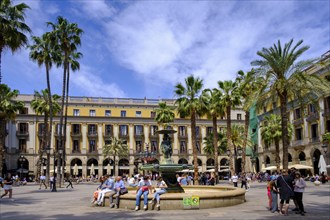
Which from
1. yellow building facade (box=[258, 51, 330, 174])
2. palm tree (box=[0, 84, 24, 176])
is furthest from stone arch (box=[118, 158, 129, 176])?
yellow building facade (box=[258, 51, 330, 174])

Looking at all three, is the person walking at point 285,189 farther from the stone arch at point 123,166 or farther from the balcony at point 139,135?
the balcony at point 139,135

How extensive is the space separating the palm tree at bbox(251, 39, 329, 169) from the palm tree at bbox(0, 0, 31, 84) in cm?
1535

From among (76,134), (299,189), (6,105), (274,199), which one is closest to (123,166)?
(76,134)

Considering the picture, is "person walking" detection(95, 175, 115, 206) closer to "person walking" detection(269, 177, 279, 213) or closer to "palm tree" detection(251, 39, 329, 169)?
"person walking" detection(269, 177, 279, 213)

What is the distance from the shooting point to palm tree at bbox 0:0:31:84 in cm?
2347

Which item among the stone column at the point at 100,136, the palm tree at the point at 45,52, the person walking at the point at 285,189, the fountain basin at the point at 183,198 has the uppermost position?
the palm tree at the point at 45,52

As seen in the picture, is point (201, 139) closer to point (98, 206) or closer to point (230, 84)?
point (230, 84)

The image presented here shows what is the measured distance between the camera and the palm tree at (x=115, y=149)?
68812mm

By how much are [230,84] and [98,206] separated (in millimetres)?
27624

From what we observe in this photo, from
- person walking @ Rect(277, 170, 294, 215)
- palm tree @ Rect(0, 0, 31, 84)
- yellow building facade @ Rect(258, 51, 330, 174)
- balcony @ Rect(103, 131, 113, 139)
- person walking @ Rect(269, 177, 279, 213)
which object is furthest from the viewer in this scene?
balcony @ Rect(103, 131, 113, 139)

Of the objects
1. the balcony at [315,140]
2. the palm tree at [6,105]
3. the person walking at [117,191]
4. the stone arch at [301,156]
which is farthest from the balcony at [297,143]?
the person walking at [117,191]

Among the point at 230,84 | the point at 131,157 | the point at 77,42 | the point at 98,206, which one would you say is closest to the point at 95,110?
the point at 131,157

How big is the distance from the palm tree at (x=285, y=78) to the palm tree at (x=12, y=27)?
50.4 ft

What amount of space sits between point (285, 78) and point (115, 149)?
48444 millimetres
